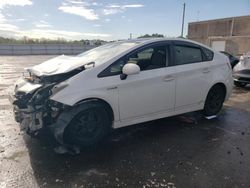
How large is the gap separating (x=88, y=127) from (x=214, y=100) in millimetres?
3099

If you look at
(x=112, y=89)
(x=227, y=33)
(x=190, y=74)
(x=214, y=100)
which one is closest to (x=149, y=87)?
(x=112, y=89)

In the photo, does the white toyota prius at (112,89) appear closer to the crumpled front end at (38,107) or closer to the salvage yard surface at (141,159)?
the crumpled front end at (38,107)

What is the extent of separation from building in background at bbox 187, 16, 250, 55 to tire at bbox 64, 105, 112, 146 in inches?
1253

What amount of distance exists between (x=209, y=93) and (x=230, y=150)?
1682 millimetres

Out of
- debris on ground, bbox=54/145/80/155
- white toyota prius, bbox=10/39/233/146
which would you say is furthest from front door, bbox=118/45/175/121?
debris on ground, bbox=54/145/80/155

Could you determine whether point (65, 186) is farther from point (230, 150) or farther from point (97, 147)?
point (230, 150)

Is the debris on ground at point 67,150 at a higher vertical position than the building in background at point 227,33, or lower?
lower

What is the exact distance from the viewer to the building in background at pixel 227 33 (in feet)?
106

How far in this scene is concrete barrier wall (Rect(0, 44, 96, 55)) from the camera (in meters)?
33.1

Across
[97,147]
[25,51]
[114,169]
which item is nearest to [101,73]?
[97,147]

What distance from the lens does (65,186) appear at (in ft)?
9.36

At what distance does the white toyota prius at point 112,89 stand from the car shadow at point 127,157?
311mm

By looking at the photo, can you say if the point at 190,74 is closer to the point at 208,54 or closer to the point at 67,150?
the point at 208,54

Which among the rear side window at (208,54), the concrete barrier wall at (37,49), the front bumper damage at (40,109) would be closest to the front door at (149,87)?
the front bumper damage at (40,109)
